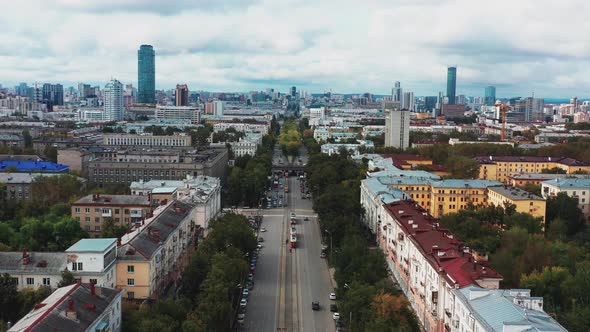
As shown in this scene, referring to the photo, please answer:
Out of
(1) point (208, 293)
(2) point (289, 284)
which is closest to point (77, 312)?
(1) point (208, 293)

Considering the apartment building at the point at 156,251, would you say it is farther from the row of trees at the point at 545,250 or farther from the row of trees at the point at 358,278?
the row of trees at the point at 545,250

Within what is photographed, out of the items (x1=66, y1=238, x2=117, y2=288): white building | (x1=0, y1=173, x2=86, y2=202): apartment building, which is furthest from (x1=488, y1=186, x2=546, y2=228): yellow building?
(x1=0, y1=173, x2=86, y2=202): apartment building

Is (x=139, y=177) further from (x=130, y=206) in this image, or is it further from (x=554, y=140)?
(x=554, y=140)

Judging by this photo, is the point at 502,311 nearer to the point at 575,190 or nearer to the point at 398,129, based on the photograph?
the point at 575,190

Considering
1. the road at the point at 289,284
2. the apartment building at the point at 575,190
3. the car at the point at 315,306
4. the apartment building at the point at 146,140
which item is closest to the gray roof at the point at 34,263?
the road at the point at 289,284

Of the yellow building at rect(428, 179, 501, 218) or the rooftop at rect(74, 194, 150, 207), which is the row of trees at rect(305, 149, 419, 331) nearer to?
the yellow building at rect(428, 179, 501, 218)

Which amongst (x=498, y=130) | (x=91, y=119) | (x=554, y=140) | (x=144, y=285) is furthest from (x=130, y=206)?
(x=91, y=119)
